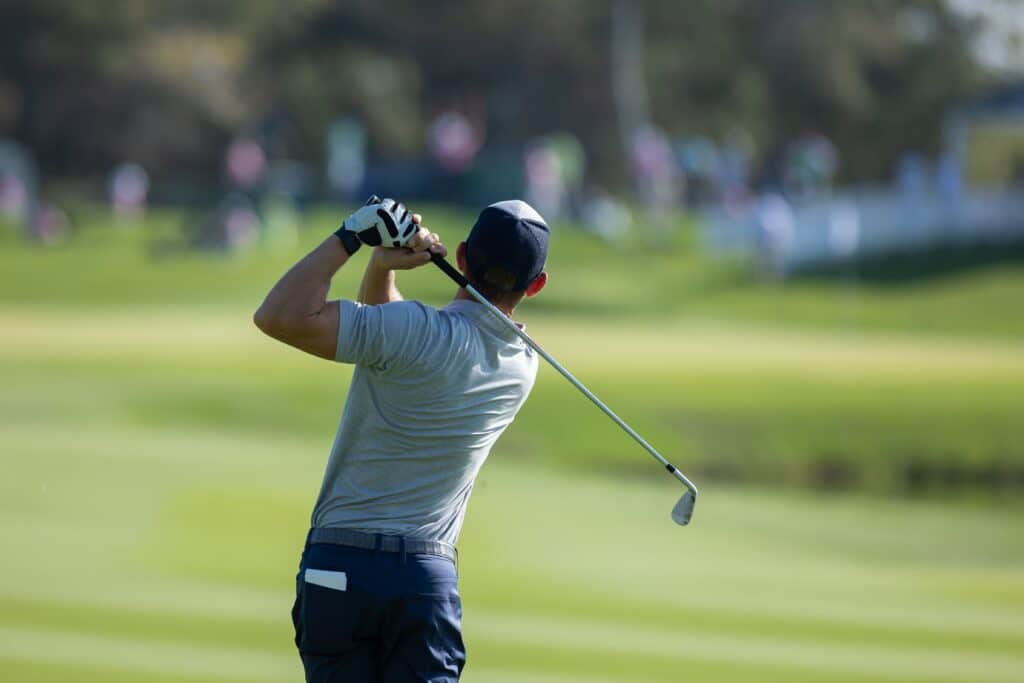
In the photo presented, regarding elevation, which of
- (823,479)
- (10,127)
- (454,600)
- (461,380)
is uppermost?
(10,127)

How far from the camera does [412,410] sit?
3826 mm

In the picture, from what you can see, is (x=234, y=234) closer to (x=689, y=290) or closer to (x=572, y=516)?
(x=689, y=290)

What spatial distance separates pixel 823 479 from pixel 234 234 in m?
27.2

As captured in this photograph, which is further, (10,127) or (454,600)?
(10,127)

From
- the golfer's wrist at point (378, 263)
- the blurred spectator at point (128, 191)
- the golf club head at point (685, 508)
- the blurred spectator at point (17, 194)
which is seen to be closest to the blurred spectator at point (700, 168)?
the blurred spectator at point (128, 191)

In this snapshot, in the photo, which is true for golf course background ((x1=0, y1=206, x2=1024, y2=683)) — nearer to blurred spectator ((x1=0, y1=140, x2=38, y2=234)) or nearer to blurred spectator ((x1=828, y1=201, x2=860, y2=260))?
blurred spectator ((x1=828, y1=201, x2=860, y2=260))

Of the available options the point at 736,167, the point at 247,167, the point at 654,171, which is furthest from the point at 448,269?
the point at 654,171

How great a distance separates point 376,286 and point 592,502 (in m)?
10.7

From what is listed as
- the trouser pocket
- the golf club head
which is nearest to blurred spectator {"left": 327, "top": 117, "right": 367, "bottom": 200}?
the golf club head

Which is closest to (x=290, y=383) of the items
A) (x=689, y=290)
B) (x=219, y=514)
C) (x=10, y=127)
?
(x=219, y=514)

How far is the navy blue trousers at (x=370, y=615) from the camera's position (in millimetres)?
3799

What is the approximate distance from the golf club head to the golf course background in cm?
274

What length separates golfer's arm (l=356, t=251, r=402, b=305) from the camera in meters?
4.00

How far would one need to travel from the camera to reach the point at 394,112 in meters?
61.7
